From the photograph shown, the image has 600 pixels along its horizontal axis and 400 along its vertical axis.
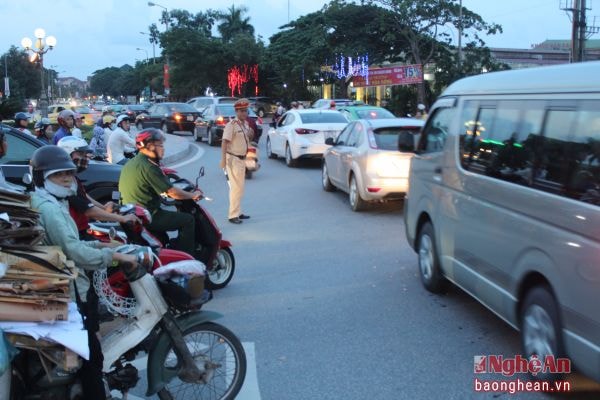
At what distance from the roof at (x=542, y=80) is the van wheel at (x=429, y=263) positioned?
1479 mm

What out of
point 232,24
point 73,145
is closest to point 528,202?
point 73,145

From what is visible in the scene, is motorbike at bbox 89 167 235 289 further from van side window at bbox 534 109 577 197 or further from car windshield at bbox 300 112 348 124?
car windshield at bbox 300 112 348 124

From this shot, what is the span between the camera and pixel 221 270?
6.59 metres

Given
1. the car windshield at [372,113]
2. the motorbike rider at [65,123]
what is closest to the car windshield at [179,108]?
the car windshield at [372,113]

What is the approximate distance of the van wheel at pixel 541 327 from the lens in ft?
12.3

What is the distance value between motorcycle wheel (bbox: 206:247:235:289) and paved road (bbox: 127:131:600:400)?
0.12 meters

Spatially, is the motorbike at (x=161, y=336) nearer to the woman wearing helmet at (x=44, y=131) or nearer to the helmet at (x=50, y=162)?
the helmet at (x=50, y=162)

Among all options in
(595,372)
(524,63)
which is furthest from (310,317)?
(524,63)

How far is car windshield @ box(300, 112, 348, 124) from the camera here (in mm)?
16562

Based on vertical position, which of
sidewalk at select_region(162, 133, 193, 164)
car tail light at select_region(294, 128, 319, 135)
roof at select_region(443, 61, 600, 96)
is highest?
roof at select_region(443, 61, 600, 96)

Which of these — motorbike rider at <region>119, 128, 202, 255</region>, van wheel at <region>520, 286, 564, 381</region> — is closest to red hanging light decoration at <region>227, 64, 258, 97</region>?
motorbike rider at <region>119, 128, 202, 255</region>

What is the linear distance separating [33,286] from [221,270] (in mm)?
3707

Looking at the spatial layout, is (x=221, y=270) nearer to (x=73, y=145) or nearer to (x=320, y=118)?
(x=73, y=145)

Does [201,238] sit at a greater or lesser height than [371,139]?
lesser
